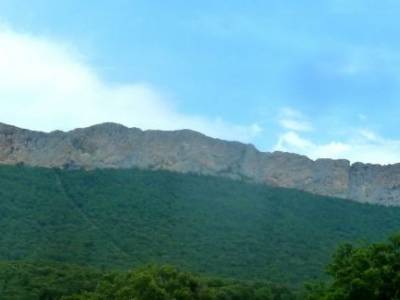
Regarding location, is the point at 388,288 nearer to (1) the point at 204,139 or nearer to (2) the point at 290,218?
(2) the point at 290,218

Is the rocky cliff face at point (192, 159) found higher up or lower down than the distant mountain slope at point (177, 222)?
higher up

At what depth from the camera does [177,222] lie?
8312cm

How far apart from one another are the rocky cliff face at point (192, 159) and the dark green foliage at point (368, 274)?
8460 cm

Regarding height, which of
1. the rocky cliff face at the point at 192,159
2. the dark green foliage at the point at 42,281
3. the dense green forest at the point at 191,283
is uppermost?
the rocky cliff face at the point at 192,159

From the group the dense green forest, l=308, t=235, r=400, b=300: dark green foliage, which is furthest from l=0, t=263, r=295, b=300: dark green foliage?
l=308, t=235, r=400, b=300: dark green foliage

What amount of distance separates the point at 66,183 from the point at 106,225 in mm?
15671

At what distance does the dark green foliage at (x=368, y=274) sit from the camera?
2262 centimetres

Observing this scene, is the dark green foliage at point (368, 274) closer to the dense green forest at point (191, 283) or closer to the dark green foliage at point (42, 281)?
the dense green forest at point (191, 283)

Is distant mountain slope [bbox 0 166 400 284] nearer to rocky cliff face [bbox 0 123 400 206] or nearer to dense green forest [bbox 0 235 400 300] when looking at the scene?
rocky cliff face [bbox 0 123 400 206]

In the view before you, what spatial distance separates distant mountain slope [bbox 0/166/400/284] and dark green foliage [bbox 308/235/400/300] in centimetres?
3921

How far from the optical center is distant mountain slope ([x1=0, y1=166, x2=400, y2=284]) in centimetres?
6881

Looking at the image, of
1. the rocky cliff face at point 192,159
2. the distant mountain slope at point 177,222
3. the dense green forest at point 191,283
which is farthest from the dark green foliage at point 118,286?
the rocky cliff face at point 192,159

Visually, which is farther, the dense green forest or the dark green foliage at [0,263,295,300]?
the dark green foliage at [0,263,295,300]

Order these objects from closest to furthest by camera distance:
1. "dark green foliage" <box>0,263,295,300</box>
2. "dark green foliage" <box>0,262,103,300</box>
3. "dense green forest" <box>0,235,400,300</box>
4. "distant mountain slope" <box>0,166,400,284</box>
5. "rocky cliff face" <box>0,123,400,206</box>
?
"dense green forest" <box>0,235,400,300</box>
"dark green foliage" <box>0,263,295,300</box>
"dark green foliage" <box>0,262,103,300</box>
"distant mountain slope" <box>0,166,400,284</box>
"rocky cliff face" <box>0,123,400,206</box>
